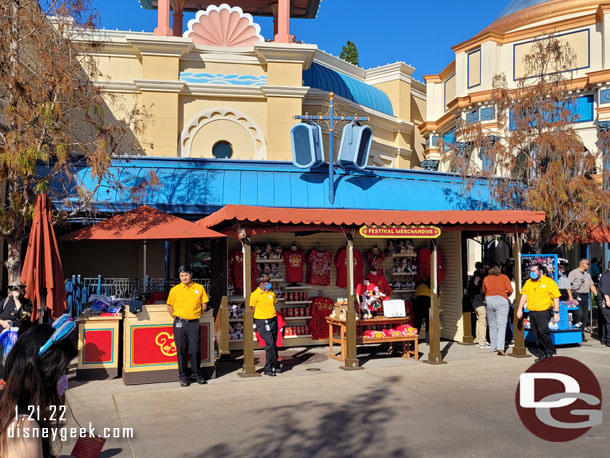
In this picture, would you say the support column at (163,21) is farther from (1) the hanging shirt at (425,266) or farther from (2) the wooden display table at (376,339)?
(2) the wooden display table at (376,339)

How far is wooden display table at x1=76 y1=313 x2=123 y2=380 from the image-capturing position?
1064 centimetres

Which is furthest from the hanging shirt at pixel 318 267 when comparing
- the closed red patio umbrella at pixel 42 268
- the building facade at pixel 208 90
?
the building facade at pixel 208 90

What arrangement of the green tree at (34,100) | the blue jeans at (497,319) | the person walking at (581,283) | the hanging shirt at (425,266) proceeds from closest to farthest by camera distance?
the green tree at (34,100) < the blue jeans at (497,319) < the hanging shirt at (425,266) < the person walking at (581,283)

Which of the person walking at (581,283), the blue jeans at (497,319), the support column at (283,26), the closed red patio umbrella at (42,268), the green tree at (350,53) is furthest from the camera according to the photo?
the green tree at (350,53)

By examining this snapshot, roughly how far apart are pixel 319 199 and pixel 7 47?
8411 millimetres

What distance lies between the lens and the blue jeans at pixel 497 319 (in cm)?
1286

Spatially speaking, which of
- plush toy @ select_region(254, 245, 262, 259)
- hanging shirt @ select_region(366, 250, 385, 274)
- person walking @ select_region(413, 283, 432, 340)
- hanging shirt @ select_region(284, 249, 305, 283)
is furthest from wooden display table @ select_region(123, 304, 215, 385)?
person walking @ select_region(413, 283, 432, 340)

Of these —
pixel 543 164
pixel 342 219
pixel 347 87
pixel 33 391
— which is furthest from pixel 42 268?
pixel 347 87

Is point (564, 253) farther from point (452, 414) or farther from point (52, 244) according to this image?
point (52, 244)

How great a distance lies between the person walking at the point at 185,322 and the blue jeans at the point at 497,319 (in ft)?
21.4

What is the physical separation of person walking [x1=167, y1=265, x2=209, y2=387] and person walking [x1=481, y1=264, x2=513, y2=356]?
654cm

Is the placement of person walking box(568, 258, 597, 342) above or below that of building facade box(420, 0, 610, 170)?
below
